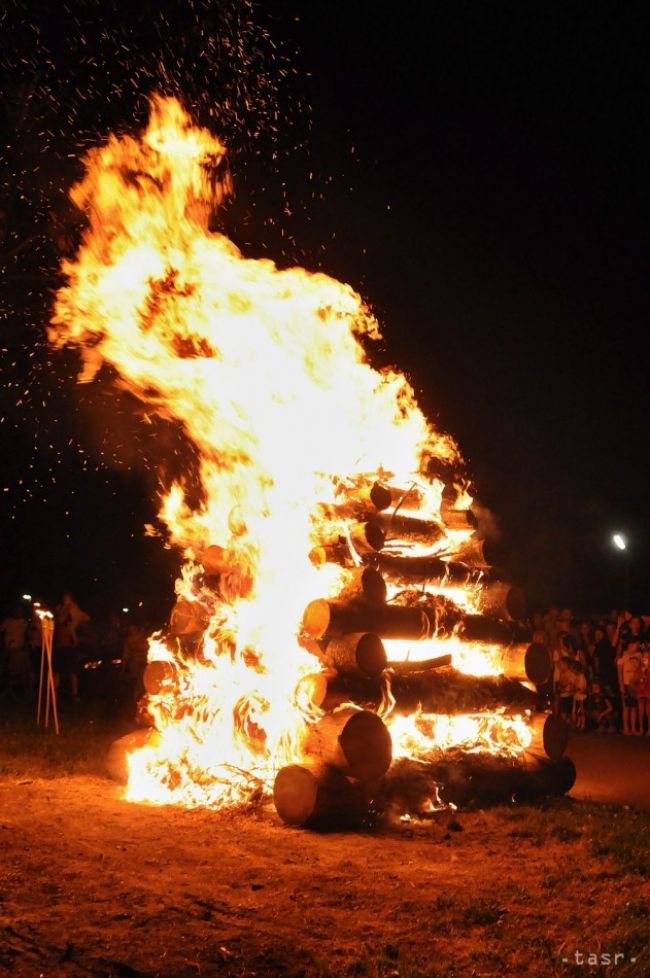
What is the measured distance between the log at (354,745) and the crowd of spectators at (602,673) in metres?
6.53

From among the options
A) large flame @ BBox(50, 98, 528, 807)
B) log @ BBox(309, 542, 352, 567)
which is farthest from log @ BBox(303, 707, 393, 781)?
large flame @ BBox(50, 98, 528, 807)

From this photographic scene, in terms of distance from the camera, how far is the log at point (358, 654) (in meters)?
7.53

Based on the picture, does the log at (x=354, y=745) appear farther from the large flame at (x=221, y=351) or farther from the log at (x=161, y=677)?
the log at (x=161, y=677)

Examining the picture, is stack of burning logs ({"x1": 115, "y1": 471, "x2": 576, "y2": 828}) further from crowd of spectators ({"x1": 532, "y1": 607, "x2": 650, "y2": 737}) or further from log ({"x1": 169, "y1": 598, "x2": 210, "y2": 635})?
crowd of spectators ({"x1": 532, "y1": 607, "x2": 650, "y2": 737})

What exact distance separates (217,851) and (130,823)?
1.07 meters

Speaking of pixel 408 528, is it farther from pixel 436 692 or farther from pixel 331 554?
pixel 436 692

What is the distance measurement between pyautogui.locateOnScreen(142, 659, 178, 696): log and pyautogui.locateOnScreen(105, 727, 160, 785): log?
0.43 m

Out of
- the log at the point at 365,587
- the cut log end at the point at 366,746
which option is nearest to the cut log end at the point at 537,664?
the log at the point at 365,587

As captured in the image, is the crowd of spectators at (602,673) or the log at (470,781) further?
the crowd of spectators at (602,673)

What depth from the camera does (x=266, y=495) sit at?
9.23 metres

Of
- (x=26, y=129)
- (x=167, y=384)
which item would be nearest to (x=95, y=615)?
(x=26, y=129)

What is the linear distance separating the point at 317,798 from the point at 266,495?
3294 millimetres

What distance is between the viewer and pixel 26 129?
14.7 metres

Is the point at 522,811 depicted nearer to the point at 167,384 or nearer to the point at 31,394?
the point at 167,384
